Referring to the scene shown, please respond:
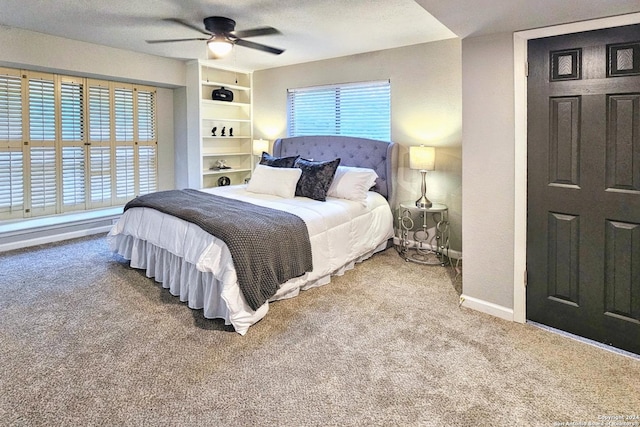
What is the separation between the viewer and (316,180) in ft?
13.4

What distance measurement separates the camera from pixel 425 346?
2410mm

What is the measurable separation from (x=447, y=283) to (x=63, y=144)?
16.2 feet

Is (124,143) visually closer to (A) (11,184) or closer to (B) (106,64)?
(B) (106,64)

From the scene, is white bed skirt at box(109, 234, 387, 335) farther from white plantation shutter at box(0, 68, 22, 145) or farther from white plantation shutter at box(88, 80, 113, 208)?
white plantation shutter at box(0, 68, 22, 145)

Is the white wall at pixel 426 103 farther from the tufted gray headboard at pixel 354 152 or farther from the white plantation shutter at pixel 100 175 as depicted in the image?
the white plantation shutter at pixel 100 175

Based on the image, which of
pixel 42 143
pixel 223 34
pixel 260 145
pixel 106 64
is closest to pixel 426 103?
pixel 223 34

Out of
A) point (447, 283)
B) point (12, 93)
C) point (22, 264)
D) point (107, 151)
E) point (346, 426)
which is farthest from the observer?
point (107, 151)

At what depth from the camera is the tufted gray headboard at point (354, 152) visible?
4559mm

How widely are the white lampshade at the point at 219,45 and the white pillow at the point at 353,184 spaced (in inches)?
65.9

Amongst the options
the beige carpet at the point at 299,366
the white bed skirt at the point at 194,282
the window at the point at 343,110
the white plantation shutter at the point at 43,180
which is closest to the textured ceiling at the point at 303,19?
the window at the point at 343,110

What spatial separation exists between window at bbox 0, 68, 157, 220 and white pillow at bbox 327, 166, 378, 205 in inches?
128

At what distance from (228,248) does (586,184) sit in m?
2.31

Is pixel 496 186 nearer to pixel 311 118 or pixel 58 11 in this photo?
pixel 311 118

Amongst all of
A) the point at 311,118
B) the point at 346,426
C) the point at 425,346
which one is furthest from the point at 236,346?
the point at 311,118
